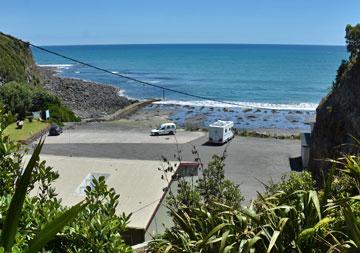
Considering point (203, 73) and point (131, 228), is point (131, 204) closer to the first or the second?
point (131, 228)

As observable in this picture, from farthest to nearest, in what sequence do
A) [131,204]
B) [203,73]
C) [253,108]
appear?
[203,73] → [253,108] → [131,204]

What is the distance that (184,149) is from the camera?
1484 inches

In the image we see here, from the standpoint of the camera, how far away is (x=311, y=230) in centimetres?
463

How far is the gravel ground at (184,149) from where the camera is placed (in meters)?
31.5

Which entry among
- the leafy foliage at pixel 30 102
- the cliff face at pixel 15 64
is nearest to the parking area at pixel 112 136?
the leafy foliage at pixel 30 102

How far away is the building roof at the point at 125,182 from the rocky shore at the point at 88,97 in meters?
42.3

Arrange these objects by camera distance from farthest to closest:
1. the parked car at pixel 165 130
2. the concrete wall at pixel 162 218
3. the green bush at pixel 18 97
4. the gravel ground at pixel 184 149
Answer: the green bush at pixel 18 97
the parked car at pixel 165 130
the gravel ground at pixel 184 149
the concrete wall at pixel 162 218

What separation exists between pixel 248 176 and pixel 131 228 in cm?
1687

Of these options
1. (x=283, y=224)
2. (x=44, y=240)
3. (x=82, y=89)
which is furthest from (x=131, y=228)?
(x=82, y=89)

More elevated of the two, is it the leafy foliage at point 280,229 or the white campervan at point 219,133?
the leafy foliage at point 280,229

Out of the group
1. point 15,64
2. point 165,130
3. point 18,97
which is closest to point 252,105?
point 165,130

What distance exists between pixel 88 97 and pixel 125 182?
60.4 meters

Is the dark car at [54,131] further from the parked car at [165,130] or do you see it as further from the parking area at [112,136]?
the parked car at [165,130]

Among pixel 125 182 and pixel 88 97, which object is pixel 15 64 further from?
pixel 125 182
